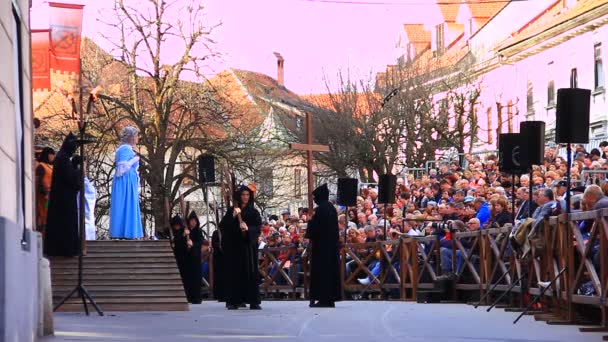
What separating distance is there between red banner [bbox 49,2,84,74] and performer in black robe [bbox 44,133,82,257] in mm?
7613

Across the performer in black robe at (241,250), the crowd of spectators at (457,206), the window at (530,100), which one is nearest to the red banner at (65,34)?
the performer in black robe at (241,250)

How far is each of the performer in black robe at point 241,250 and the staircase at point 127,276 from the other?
189 cm

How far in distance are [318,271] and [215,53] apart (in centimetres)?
2449

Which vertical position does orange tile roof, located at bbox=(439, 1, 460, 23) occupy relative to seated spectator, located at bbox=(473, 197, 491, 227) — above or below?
above

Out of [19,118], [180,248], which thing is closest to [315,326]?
[19,118]

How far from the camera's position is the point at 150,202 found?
4806cm

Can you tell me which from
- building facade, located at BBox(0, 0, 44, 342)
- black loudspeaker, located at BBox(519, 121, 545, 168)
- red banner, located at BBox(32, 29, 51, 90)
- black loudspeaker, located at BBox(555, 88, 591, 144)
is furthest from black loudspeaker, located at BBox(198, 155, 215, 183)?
building facade, located at BBox(0, 0, 44, 342)

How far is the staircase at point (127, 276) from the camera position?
69.1 feet

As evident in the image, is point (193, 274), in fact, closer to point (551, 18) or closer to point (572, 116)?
point (572, 116)

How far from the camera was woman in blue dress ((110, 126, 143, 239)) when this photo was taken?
77.5 ft

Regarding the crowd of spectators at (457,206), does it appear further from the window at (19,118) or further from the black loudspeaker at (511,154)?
the window at (19,118)

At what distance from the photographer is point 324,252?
25.1 metres

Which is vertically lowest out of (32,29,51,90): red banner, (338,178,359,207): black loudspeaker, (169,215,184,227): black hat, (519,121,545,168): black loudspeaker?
(169,215,184,227): black hat

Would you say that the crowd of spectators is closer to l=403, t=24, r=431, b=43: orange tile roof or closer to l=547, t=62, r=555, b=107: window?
l=547, t=62, r=555, b=107: window
